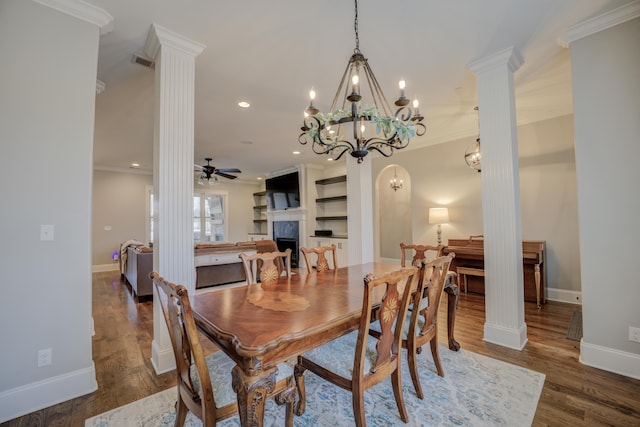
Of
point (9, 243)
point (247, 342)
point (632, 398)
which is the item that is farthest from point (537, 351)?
point (9, 243)

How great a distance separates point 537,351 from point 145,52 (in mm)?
4477

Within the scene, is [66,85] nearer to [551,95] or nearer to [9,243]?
[9,243]

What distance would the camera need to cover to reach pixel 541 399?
5.98 ft

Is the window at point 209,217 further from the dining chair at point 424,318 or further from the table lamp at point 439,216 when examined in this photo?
the dining chair at point 424,318

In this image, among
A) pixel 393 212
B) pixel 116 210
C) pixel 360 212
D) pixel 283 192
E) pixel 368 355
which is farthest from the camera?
pixel 283 192

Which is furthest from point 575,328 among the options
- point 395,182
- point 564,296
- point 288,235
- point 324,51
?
point 288,235

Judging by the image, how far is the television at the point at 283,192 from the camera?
24.5 feet

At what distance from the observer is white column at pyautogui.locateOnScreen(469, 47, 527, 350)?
2557mm

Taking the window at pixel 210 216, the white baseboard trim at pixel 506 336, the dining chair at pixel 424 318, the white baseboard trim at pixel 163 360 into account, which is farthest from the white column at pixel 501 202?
the window at pixel 210 216

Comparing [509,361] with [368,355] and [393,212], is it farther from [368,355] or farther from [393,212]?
[393,212]

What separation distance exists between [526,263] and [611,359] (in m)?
1.79

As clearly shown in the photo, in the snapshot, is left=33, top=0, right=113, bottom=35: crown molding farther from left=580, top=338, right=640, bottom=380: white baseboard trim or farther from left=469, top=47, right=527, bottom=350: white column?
left=580, top=338, right=640, bottom=380: white baseboard trim

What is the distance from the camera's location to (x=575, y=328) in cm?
294

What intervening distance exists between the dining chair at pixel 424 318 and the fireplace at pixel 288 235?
17.8ft
